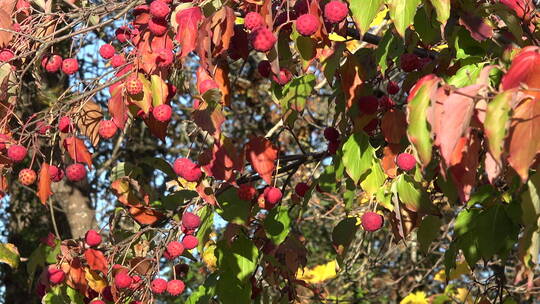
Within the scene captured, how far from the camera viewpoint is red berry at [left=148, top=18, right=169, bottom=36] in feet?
6.91

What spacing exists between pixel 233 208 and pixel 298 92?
0.48 meters

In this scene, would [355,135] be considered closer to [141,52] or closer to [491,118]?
[141,52]

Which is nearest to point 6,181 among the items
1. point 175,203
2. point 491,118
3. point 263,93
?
point 175,203

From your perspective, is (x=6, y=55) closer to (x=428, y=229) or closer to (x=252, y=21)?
(x=252, y=21)

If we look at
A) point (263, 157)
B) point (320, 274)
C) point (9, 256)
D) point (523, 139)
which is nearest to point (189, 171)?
point (263, 157)

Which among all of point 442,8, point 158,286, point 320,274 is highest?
point 442,8

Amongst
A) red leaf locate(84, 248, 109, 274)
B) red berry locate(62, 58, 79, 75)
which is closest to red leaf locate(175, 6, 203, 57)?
red berry locate(62, 58, 79, 75)

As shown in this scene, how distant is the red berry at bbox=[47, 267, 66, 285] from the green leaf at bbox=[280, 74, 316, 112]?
905mm

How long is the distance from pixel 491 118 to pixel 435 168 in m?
0.95

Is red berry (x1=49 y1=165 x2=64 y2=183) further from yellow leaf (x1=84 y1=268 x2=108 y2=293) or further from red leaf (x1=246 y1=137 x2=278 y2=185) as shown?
red leaf (x1=246 y1=137 x2=278 y2=185)

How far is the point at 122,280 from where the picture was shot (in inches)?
101

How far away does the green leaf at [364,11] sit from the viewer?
1.89m

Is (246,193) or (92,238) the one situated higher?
(246,193)

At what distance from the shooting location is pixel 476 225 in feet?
7.27
